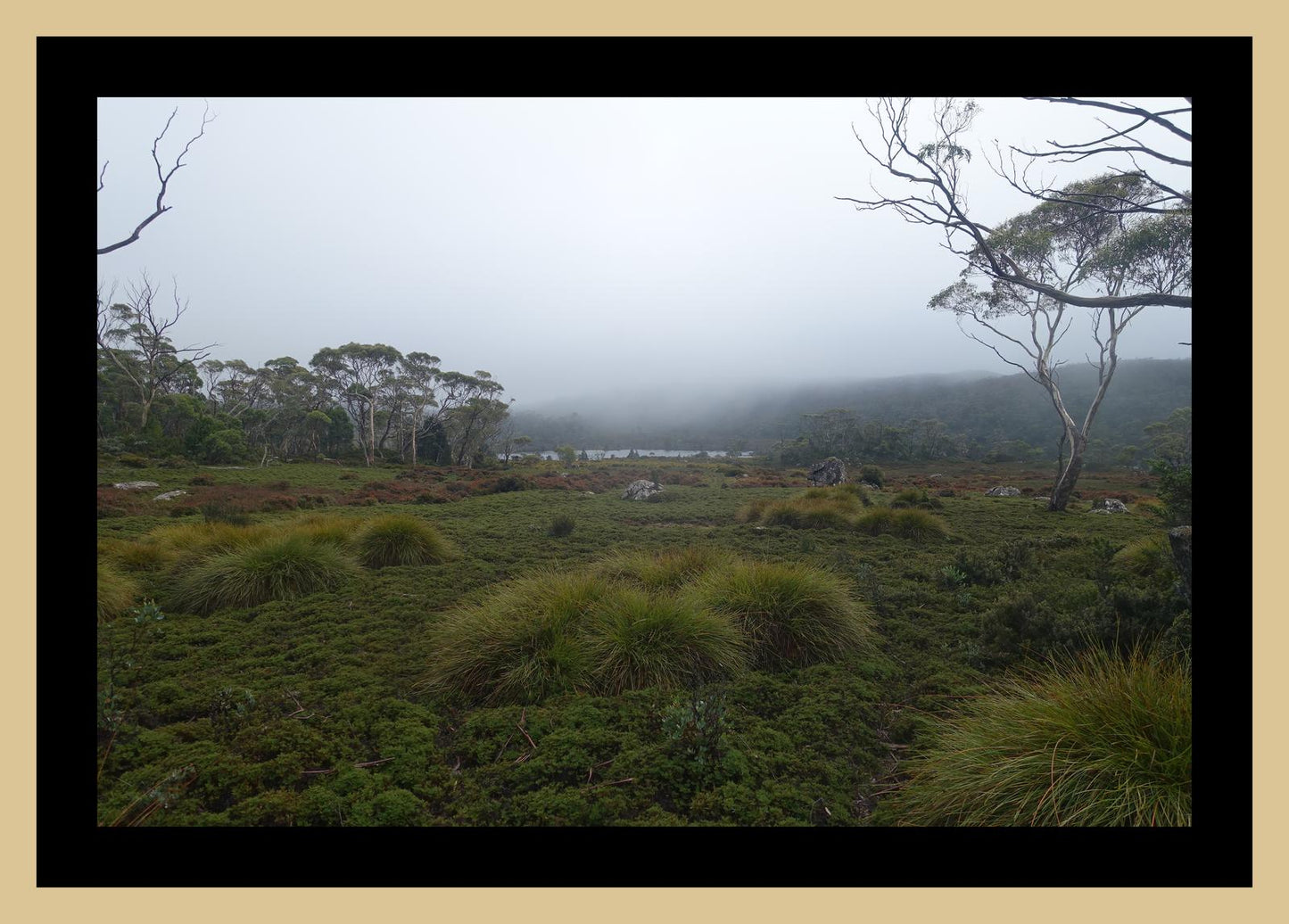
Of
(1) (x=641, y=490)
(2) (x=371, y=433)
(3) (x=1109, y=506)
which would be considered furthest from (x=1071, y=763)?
(3) (x=1109, y=506)

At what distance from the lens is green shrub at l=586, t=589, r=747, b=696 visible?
254 centimetres

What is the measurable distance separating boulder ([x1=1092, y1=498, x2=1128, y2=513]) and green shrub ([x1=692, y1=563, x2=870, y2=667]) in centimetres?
779

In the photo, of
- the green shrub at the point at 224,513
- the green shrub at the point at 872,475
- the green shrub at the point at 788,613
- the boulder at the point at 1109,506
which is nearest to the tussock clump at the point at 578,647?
the green shrub at the point at 788,613

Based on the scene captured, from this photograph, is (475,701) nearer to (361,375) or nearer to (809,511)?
(809,511)

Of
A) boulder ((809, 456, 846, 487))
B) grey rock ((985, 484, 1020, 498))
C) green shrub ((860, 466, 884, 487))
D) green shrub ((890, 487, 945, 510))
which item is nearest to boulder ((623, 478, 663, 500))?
boulder ((809, 456, 846, 487))

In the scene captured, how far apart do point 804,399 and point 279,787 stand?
29.4 ft

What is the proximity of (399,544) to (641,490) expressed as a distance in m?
3.56

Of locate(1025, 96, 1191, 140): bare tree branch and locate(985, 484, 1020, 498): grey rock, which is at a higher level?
locate(1025, 96, 1191, 140): bare tree branch

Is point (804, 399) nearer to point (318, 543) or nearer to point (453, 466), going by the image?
point (453, 466)

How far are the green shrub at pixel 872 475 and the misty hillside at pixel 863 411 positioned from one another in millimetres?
1393

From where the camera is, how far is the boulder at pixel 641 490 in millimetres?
6938

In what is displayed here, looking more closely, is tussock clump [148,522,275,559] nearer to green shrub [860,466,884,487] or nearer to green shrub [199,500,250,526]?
green shrub [199,500,250,526]

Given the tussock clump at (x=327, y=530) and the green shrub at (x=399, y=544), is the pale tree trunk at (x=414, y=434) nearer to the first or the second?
the tussock clump at (x=327, y=530)
